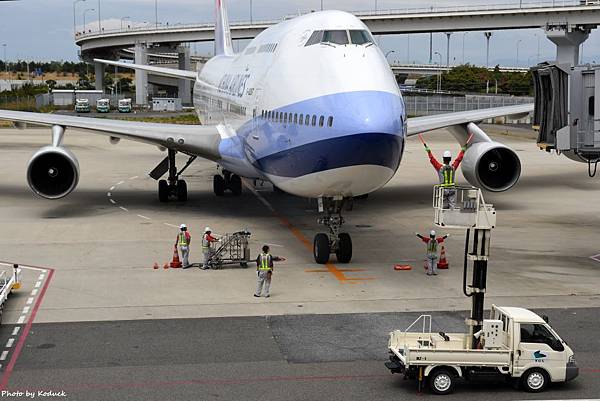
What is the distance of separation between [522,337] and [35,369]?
27.5 feet

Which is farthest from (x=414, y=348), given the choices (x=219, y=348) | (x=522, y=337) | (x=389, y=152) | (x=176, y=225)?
(x=176, y=225)

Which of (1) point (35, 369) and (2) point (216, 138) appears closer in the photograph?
(1) point (35, 369)

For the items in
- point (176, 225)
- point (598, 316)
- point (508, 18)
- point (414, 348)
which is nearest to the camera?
point (414, 348)

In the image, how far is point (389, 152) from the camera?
20625mm

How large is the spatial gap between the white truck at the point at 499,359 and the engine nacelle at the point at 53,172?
19125mm

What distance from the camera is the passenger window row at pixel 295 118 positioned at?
70.0 ft

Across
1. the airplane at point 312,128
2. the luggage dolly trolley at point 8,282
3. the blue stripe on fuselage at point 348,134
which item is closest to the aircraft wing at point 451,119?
the airplane at point 312,128

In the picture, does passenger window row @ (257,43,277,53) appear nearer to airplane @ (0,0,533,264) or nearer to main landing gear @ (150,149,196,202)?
airplane @ (0,0,533,264)

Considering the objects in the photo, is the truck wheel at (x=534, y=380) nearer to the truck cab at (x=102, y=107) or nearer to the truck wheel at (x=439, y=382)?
the truck wheel at (x=439, y=382)

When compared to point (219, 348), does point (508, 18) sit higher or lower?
higher

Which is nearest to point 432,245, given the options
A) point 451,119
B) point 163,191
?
point 451,119

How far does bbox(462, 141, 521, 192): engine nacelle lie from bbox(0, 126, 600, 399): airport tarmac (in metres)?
1.33

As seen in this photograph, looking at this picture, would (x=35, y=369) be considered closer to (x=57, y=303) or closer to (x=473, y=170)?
(x=57, y=303)

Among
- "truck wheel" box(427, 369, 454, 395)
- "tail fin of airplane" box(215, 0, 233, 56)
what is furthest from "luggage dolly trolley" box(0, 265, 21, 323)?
"tail fin of airplane" box(215, 0, 233, 56)
